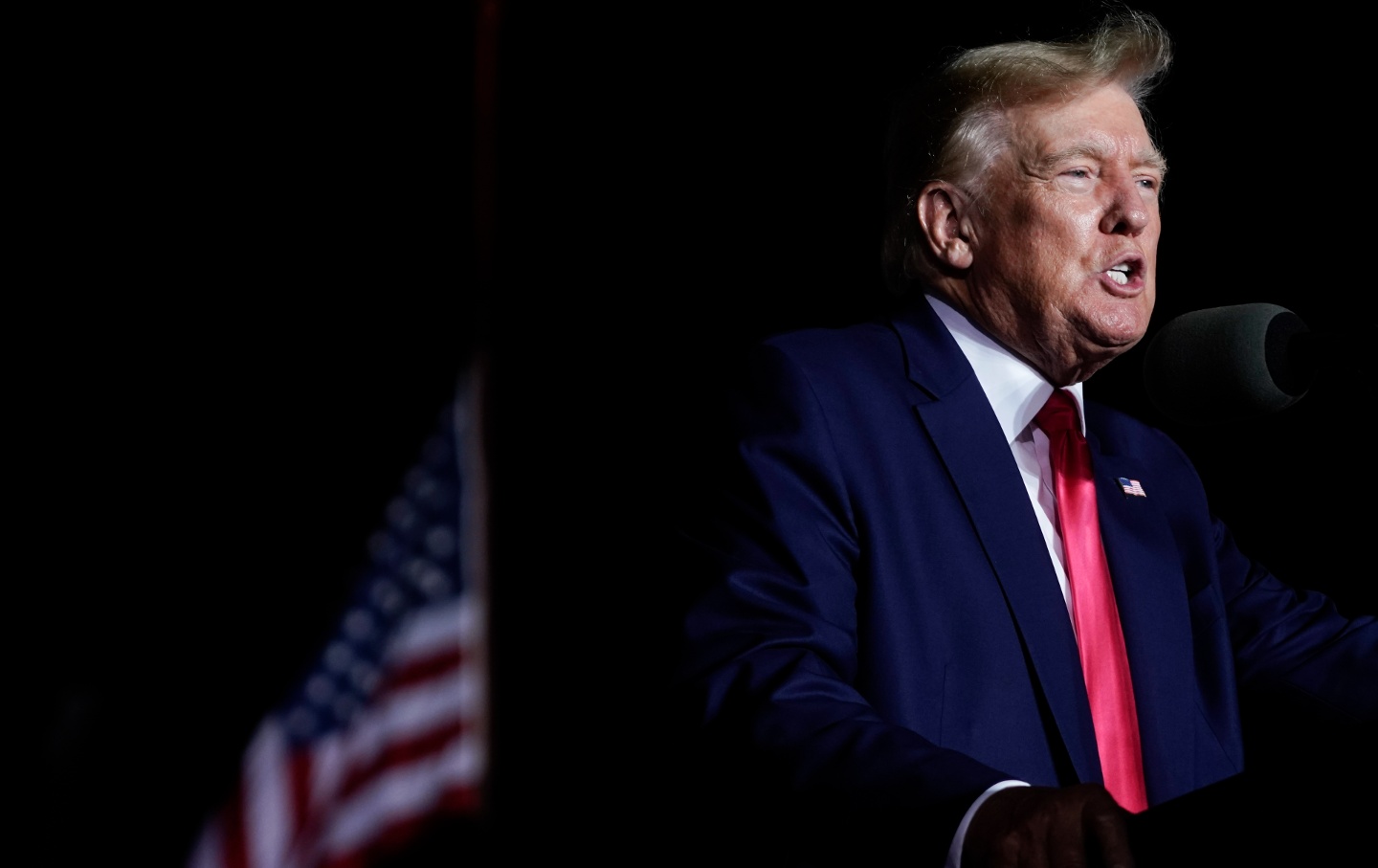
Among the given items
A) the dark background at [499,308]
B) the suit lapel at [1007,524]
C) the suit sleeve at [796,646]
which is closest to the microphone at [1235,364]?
the dark background at [499,308]

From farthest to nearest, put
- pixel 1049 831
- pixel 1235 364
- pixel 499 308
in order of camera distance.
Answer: pixel 499 308 < pixel 1235 364 < pixel 1049 831

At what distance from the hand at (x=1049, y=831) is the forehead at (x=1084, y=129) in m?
1.13

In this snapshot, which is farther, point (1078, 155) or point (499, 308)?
point (499, 308)

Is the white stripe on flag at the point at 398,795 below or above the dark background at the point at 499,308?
below

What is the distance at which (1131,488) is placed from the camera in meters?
1.71

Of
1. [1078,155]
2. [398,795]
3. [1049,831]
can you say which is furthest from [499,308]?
[1049,831]

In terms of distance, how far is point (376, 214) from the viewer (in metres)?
3.54

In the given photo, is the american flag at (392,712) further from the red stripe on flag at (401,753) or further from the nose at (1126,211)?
the nose at (1126,211)

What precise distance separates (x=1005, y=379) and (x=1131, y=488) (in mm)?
227

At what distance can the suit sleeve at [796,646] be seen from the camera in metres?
0.99

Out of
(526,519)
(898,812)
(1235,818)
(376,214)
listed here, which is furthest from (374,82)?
(1235,818)

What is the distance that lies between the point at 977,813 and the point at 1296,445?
1598 mm

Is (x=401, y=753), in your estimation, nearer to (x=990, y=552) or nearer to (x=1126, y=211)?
(x=990, y=552)

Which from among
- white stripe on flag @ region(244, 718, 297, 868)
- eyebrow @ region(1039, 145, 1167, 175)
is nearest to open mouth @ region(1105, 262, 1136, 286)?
eyebrow @ region(1039, 145, 1167, 175)
